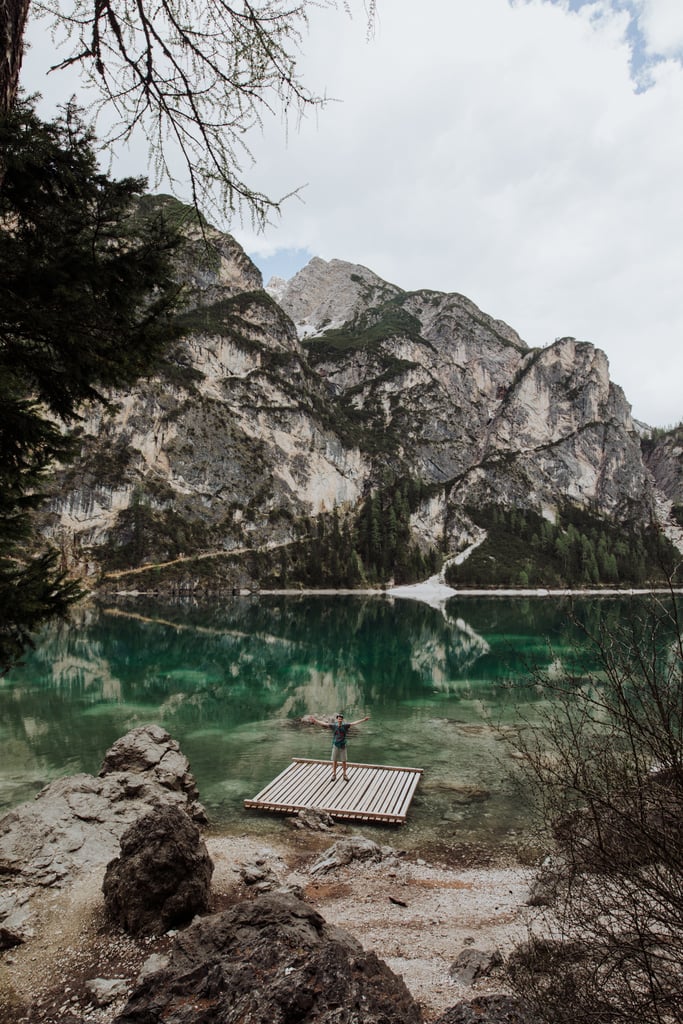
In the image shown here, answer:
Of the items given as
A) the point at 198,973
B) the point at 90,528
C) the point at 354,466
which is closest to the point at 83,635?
the point at 198,973

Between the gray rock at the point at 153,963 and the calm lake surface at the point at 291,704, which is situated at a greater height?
the gray rock at the point at 153,963

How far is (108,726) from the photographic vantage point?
61.2ft

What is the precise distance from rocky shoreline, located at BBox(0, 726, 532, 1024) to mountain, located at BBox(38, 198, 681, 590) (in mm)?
87666

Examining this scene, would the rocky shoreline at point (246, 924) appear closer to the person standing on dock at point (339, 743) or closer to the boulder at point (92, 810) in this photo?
the boulder at point (92, 810)

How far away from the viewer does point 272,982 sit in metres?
2.95

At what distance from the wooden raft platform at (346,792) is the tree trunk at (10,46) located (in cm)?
1209

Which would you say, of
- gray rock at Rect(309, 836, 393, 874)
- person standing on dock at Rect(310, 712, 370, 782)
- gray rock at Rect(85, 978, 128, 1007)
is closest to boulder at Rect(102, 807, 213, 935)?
gray rock at Rect(85, 978, 128, 1007)

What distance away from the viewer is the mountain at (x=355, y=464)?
4006 inches

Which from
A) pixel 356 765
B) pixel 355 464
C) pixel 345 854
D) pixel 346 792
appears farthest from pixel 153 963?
pixel 355 464

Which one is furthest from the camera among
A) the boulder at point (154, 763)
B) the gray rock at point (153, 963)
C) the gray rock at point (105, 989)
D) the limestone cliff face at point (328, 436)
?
the limestone cliff face at point (328, 436)

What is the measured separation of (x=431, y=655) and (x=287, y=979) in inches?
1302

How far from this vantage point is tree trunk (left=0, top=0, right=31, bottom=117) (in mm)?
3145

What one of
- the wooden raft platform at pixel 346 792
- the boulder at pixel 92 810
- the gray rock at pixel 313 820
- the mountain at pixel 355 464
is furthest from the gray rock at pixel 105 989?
the mountain at pixel 355 464

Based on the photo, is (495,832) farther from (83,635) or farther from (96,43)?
(83,635)
